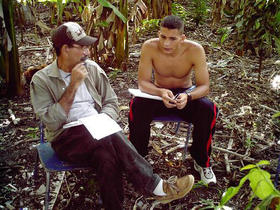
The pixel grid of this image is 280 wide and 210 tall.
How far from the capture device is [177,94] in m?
3.23

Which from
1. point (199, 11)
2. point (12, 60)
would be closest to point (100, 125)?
point (12, 60)

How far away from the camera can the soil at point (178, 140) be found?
2.91 m

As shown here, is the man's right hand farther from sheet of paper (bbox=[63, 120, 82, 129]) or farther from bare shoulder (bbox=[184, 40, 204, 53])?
sheet of paper (bbox=[63, 120, 82, 129])

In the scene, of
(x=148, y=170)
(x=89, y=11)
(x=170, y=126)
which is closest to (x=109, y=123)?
(x=148, y=170)

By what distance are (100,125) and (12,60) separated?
2.50 m

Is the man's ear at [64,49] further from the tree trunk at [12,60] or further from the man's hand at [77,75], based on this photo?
the tree trunk at [12,60]

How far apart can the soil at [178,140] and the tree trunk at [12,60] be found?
168 millimetres

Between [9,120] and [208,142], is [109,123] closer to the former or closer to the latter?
[208,142]

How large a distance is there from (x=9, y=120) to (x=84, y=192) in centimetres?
177

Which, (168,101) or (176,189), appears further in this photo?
(168,101)

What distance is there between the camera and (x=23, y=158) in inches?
133

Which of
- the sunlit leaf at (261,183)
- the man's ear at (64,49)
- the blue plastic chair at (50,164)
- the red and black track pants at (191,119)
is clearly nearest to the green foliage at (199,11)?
the red and black track pants at (191,119)

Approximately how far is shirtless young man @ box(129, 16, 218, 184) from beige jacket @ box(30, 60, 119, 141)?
365 millimetres

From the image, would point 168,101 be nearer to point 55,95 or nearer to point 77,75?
point 77,75
